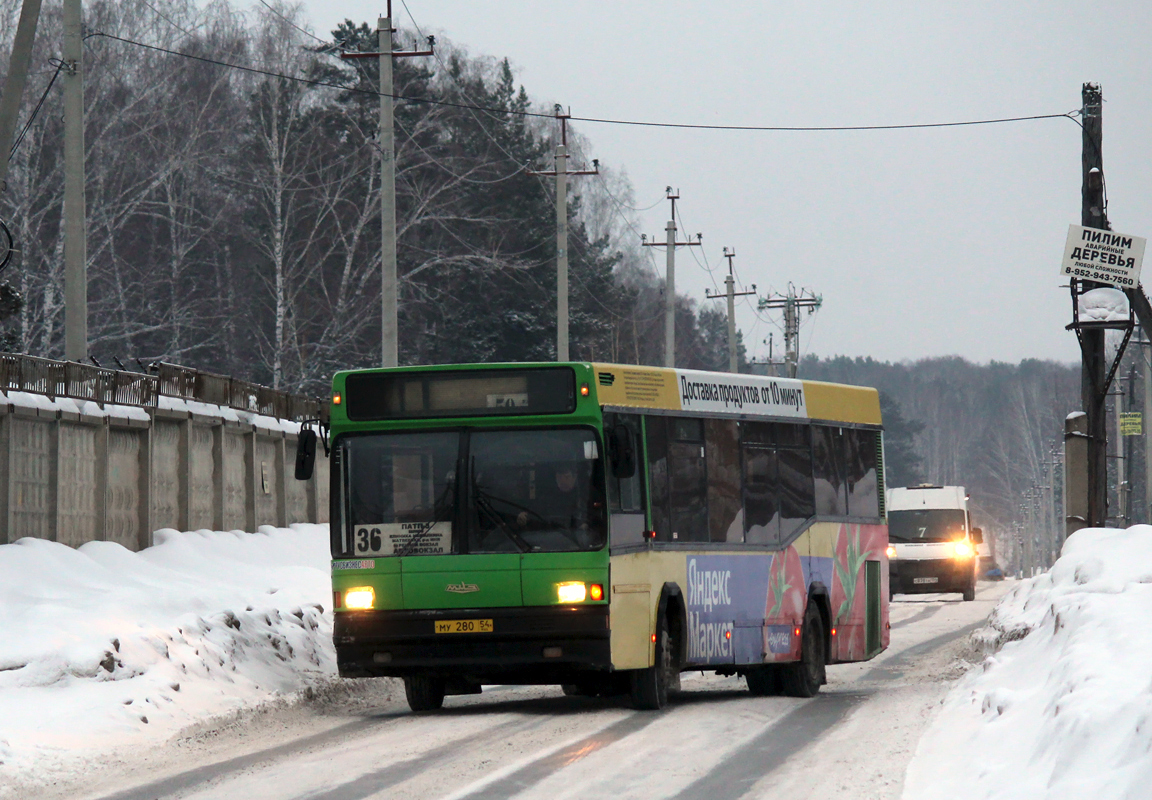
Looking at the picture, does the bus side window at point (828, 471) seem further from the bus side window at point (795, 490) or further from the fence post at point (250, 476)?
the fence post at point (250, 476)

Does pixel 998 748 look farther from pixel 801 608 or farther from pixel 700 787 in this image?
pixel 801 608

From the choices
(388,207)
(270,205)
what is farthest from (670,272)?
(388,207)

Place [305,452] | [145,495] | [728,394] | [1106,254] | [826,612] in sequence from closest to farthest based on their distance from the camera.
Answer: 1. [305,452]
2. [728,394]
3. [826,612]
4. [1106,254]
5. [145,495]

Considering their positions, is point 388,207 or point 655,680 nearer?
point 655,680

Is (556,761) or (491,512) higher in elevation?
(491,512)

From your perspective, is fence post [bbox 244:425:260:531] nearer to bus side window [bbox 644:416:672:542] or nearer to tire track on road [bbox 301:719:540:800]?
bus side window [bbox 644:416:672:542]

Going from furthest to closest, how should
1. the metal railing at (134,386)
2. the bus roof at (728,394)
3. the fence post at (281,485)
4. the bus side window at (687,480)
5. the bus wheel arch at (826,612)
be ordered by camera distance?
the fence post at (281,485) < the metal railing at (134,386) < the bus wheel arch at (826,612) < the bus side window at (687,480) < the bus roof at (728,394)

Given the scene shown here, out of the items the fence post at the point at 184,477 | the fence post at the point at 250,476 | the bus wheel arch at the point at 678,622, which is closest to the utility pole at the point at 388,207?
the fence post at the point at 250,476

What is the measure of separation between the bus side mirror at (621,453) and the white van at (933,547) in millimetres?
24875

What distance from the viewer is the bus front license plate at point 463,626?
44.6ft

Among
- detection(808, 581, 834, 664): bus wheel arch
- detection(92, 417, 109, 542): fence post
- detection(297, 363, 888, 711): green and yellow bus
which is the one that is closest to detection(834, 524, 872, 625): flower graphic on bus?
detection(808, 581, 834, 664): bus wheel arch

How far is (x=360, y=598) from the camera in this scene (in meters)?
13.9

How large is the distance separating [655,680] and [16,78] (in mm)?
7448

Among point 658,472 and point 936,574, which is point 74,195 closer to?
point 658,472
